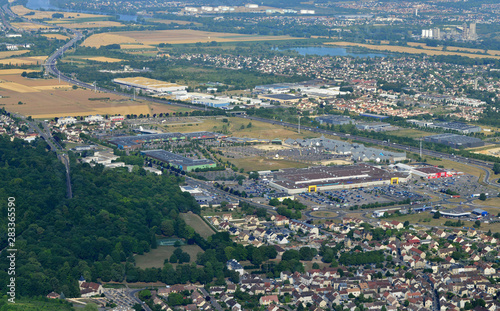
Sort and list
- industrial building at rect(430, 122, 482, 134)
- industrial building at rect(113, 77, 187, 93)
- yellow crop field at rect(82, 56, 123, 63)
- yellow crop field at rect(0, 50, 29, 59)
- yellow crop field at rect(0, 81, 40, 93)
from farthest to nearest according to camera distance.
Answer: yellow crop field at rect(0, 50, 29, 59) < yellow crop field at rect(82, 56, 123, 63) < industrial building at rect(113, 77, 187, 93) < yellow crop field at rect(0, 81, 40, 93) < industrial building at rect(430, 122, 482, 134)

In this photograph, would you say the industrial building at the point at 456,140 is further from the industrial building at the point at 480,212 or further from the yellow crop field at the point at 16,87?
the yellow crop field at the point at 16,87

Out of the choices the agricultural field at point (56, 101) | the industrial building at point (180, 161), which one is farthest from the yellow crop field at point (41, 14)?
the industrial building at point (180, 161)

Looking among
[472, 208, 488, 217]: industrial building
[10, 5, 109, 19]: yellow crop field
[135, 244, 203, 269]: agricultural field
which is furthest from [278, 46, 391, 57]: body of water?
[135, 244, 203, 269]: agricultural field

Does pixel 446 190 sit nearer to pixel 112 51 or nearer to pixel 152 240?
pixel 152 240

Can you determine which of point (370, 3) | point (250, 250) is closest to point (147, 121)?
point (250, 250)

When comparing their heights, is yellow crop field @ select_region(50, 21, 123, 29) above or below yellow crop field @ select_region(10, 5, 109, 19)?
below

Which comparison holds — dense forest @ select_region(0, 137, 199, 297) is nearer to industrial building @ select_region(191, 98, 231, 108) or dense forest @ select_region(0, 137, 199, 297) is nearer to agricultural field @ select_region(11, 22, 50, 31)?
industrial building @ select_region(191, 98, 231, 108)
